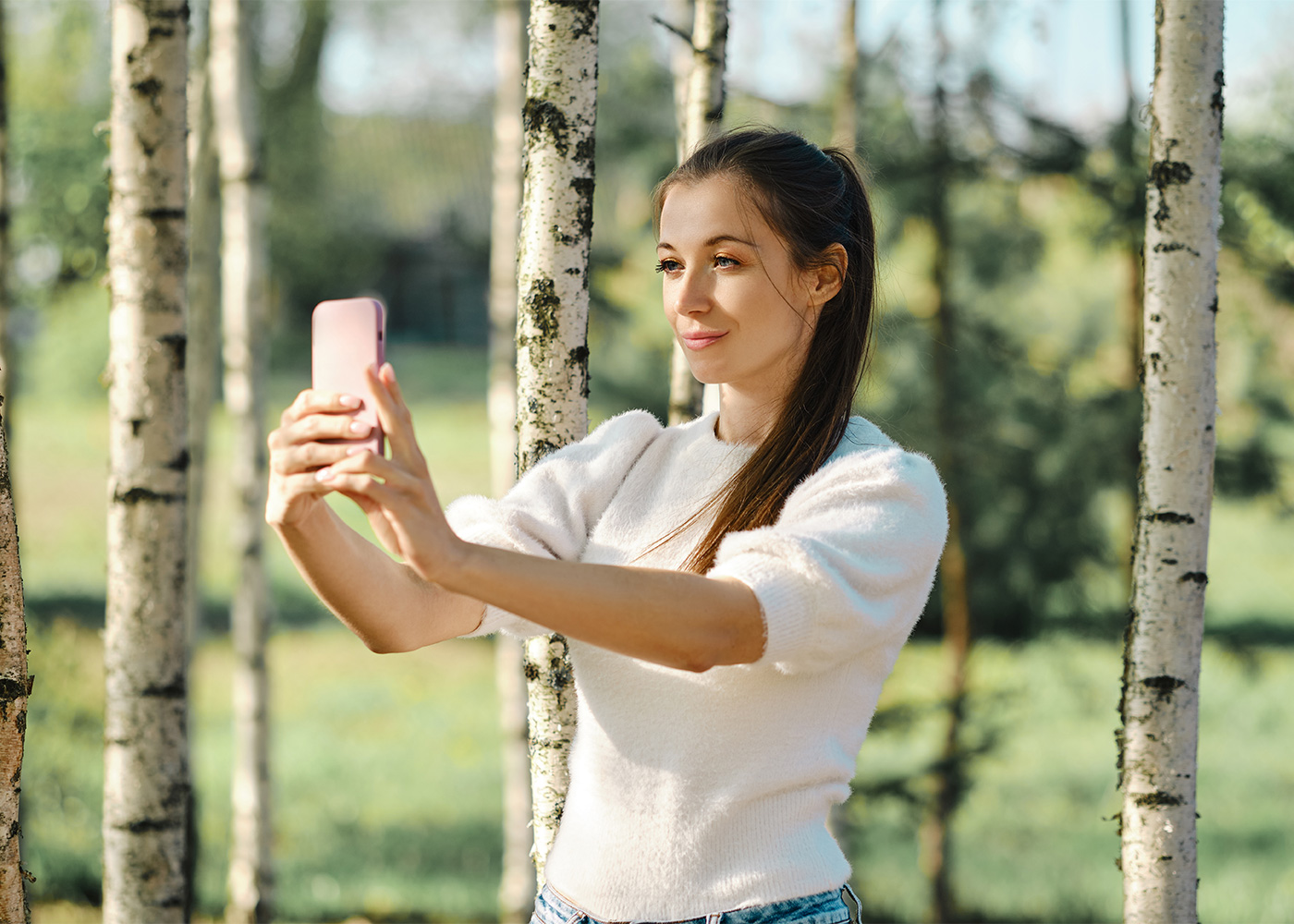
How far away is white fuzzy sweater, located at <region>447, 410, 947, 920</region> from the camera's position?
4.65 ft

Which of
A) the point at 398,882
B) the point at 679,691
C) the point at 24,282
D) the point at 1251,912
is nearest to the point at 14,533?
the point at 679,691

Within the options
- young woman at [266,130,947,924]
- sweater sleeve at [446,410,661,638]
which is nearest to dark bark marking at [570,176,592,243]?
young woman at [266,130,947,924]

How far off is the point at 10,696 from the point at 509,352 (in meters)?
3.83

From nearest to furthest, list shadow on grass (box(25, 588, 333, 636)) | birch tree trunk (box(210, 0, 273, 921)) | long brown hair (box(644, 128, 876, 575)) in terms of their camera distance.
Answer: long brown hair (box(644, 128, 876, 575)) < birch tree trunk (box(210, 0, 273, 921)) < shadow on grass (box(25, 588, 333, 636))

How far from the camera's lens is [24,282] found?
995 cm

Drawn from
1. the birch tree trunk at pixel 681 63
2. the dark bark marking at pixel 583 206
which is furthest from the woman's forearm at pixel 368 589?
the birch tree trunk at pixel 681 63

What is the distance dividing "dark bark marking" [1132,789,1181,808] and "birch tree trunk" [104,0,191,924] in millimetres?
2160

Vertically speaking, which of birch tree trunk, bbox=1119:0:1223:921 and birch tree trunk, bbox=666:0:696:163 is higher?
birch tree trunk, bbox=666:0:696:163

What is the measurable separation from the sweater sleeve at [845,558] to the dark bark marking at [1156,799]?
1212mm

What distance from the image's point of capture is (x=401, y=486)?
1.27 m

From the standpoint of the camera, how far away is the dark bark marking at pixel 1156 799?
246 centimetres

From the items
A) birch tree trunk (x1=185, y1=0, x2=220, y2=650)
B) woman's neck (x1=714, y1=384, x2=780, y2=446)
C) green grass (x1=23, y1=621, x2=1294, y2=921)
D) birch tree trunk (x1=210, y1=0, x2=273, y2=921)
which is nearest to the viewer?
woman's neck (x1=714, y1=384, x2=780, y2=446)

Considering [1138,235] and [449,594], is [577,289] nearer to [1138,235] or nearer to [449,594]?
[449,594]

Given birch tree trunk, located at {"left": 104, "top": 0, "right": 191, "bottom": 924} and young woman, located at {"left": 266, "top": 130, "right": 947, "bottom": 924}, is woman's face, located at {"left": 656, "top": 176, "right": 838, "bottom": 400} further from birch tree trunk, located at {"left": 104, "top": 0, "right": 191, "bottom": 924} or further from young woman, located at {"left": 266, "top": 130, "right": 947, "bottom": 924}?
birch tree trunk, located at {"left": 104, "top": 0, "right": 191, "bottom": 924}
